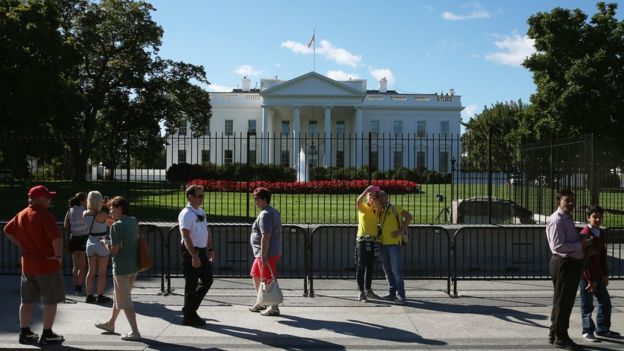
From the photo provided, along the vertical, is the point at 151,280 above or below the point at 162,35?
below

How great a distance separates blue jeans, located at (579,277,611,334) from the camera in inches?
273

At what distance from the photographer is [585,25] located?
27.8 m

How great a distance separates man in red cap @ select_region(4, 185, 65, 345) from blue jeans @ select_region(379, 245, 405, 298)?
15.1ft

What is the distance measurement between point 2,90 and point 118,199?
19.8m

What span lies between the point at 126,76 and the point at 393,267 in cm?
3602

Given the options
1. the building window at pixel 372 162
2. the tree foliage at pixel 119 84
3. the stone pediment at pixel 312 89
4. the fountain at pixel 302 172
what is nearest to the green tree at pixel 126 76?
the tree foliage at pixel 119 84

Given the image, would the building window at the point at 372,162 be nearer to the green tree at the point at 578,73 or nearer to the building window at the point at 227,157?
the building window at the point at 227,157

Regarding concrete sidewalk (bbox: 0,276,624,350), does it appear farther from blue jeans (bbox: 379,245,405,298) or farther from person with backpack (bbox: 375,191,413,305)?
person with backpack (bbox: 375,191,413,305)

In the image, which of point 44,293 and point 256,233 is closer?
point 44,293

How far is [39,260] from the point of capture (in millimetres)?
6629

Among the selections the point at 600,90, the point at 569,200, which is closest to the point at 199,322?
the point at 569,200

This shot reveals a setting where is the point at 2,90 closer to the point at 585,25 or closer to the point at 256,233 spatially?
the point at 256,233

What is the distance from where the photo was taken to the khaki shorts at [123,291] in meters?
6.88

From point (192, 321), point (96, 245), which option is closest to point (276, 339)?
point (192, 321)
